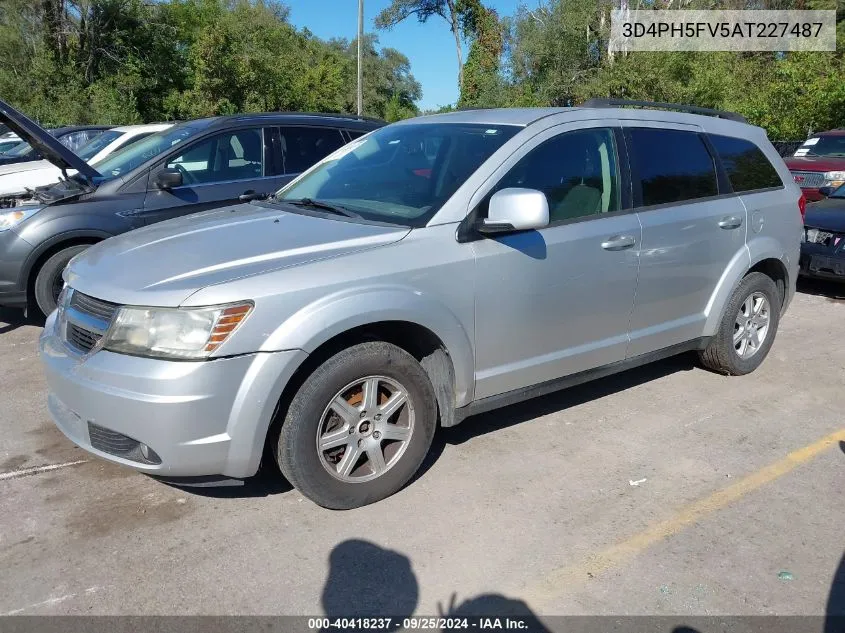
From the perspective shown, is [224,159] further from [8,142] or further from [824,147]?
[824,147]

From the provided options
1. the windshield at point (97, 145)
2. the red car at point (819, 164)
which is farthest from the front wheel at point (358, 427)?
the red car at point (819, 164)

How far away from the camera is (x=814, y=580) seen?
3.05 meters

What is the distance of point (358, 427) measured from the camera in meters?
3.43

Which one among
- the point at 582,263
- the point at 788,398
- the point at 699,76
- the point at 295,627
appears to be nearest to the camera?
the point at 295,627

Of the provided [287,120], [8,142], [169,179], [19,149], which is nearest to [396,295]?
[169,179]

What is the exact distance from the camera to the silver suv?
10.1 ft

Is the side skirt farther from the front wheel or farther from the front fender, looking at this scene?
the front wheel

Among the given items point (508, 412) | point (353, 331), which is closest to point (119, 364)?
point (353, 331)

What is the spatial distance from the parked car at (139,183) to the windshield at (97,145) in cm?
353

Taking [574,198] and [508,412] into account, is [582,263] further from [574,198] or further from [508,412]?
[508,412]

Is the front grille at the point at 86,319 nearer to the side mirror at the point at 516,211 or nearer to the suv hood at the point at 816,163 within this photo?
the side mirror at the point at 516,211

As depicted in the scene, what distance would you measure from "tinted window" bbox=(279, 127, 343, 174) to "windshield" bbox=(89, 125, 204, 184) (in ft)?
2.58

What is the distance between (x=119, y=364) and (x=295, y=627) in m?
1.26

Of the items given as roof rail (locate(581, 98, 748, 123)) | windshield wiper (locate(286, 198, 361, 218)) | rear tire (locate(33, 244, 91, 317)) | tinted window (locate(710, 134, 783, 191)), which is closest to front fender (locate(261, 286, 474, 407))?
windshield wiper (locate(286, 198, 361, 218))
